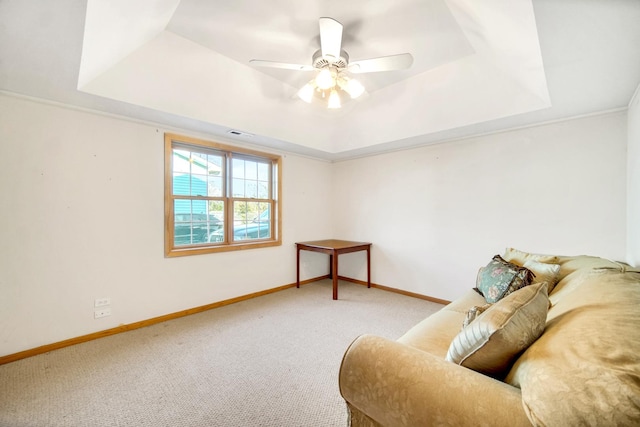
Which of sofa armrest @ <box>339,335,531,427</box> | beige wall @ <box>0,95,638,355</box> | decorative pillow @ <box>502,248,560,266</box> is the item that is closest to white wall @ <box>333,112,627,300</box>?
beige wall @ <box>0,95,638,355</box>

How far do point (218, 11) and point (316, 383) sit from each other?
9.50 ft

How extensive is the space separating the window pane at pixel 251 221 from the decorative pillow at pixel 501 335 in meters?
3.13

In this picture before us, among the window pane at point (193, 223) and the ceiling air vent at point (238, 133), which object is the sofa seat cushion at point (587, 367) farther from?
the window pane at point (193, 223)

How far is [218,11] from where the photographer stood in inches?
80.5

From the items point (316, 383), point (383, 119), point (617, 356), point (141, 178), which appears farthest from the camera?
point (383, 119)

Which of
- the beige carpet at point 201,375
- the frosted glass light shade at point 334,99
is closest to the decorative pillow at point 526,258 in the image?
the beige carpet at point 201,375

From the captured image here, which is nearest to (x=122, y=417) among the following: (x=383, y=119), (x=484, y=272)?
(x=484, y=272)

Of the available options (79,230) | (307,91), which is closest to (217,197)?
(79,230)

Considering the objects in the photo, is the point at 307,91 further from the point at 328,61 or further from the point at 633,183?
the point at 633,183

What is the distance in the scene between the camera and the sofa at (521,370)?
1.97 feet

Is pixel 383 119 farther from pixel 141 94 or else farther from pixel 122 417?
pixel 122 417

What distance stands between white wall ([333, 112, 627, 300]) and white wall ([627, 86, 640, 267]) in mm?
155

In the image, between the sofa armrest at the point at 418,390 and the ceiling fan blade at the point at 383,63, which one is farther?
the ceiling fan blade at the point at 383,63

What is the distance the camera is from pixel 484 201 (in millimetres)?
3109
